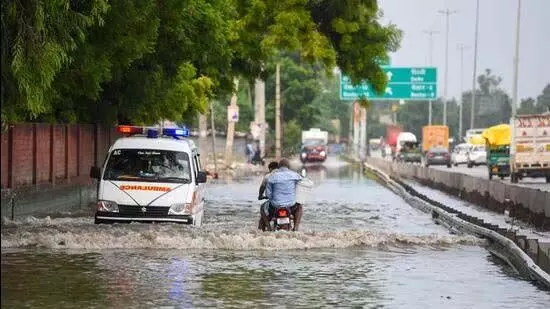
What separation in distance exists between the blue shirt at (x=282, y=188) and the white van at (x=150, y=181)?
197 cm

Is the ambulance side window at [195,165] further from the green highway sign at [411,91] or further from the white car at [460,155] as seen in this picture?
the white car at [460,155]

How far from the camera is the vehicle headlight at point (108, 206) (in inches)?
786

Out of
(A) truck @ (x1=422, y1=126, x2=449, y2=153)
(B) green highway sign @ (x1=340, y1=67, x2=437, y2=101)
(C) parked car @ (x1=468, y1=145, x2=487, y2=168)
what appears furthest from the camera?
(A) truck @ (x1=422, y1=126, x2=449, y2=153)

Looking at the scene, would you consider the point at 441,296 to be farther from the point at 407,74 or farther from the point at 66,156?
the point at 407,74

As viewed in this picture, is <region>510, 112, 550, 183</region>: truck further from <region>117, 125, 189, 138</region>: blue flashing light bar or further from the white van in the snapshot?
the white van

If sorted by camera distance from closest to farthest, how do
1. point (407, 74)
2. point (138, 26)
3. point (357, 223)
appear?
1. point (138, 26)
2. point (357, 223)
3. point (407, 74)

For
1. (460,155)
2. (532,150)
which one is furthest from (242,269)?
(460,155)

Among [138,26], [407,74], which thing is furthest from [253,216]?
[407,74]

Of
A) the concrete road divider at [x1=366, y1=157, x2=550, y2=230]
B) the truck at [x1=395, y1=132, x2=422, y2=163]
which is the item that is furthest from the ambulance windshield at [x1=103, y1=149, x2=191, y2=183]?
the truck at [x1=395, y1=132, x2=422, y2=163]

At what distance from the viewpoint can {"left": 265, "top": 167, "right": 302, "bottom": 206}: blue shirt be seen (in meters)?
18.8

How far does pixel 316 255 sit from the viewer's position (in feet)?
57.8

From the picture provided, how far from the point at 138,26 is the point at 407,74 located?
53624 millimetres

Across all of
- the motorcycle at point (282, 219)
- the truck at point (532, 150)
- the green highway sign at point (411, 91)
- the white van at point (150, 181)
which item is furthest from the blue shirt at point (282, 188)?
the green highway sign at point (411, 91)

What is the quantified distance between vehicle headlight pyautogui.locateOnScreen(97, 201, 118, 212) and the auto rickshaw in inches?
1494
